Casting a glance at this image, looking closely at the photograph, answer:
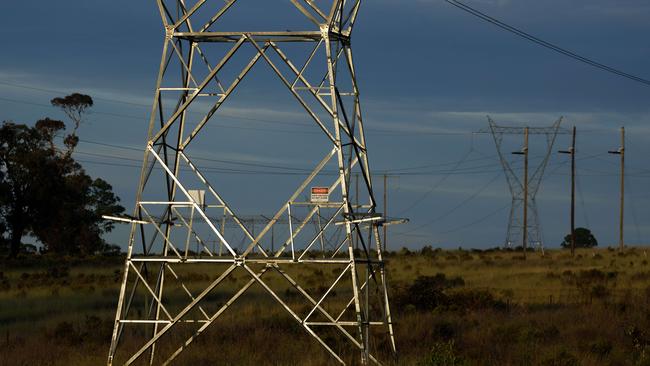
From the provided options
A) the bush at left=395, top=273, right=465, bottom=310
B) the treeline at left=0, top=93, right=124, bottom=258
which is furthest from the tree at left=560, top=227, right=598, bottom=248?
the bush at left=395, top=273, right=465, bottom=310

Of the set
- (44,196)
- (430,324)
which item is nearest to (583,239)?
(44,196)

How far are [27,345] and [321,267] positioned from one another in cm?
4433

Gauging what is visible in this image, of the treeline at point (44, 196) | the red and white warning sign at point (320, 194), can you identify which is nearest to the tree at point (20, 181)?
the treeline at point (44, 196)

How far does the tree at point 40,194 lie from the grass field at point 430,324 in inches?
1051

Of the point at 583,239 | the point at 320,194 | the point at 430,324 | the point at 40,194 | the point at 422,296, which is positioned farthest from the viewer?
the point at 583,239

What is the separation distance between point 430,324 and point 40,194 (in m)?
56.8

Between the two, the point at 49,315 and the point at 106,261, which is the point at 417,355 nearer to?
the point at 49,315

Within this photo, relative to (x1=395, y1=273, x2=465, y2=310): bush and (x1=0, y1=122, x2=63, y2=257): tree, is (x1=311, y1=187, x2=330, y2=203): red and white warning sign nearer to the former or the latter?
(x1=395, y1=273, x2=465, y2=310): bush

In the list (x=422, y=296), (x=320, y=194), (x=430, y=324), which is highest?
(x=320, y=194)

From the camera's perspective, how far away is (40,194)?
82125 millimetres

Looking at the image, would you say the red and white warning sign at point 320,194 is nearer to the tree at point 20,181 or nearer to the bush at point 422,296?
the bush at point 422,296

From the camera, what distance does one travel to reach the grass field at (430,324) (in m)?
23.5

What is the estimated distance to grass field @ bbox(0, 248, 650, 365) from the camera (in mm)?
23531

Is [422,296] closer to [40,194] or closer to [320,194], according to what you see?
[320,194]
